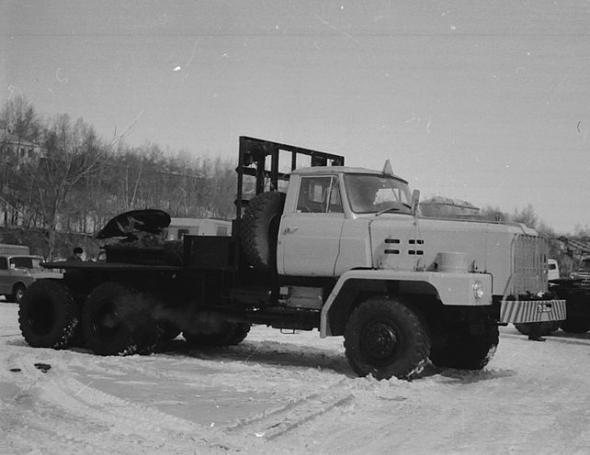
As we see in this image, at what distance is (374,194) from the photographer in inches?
421

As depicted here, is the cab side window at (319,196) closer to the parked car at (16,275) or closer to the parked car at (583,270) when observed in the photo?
the parked car at (583,270)

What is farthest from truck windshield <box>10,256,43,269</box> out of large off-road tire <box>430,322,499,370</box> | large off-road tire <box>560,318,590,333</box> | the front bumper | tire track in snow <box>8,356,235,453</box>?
the front bumper

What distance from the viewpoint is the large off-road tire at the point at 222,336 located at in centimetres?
1320

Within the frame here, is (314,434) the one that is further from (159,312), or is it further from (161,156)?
(161,156)

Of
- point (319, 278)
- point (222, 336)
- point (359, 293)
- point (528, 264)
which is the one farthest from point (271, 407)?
point (222, 336)

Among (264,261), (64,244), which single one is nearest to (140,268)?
(264,261)

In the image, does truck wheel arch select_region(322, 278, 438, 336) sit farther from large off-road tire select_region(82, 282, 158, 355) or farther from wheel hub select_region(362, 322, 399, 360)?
large off-road tire select_region(82, 282, 158, 355)

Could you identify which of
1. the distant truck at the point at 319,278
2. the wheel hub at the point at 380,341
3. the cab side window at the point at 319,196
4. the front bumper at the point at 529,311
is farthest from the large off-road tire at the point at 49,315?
the front bumper at the point at 529,311

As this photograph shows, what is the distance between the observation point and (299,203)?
10812 millimetres

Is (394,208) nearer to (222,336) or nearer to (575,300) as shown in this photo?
(222,336)

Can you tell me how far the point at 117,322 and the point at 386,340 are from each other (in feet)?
14.1

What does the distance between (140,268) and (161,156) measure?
37568mm

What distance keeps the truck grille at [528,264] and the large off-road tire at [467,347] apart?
0.93 meters

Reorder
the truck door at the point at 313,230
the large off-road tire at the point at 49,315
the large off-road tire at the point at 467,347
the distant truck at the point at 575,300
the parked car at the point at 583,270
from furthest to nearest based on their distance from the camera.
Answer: the parked car at the point at 583,270 → the distant truck at the point at 575,300 → the large off-road tire at the point at 49,315 → the large off-road tire at the point at 467,347 → the truck door at the point at 313,230
